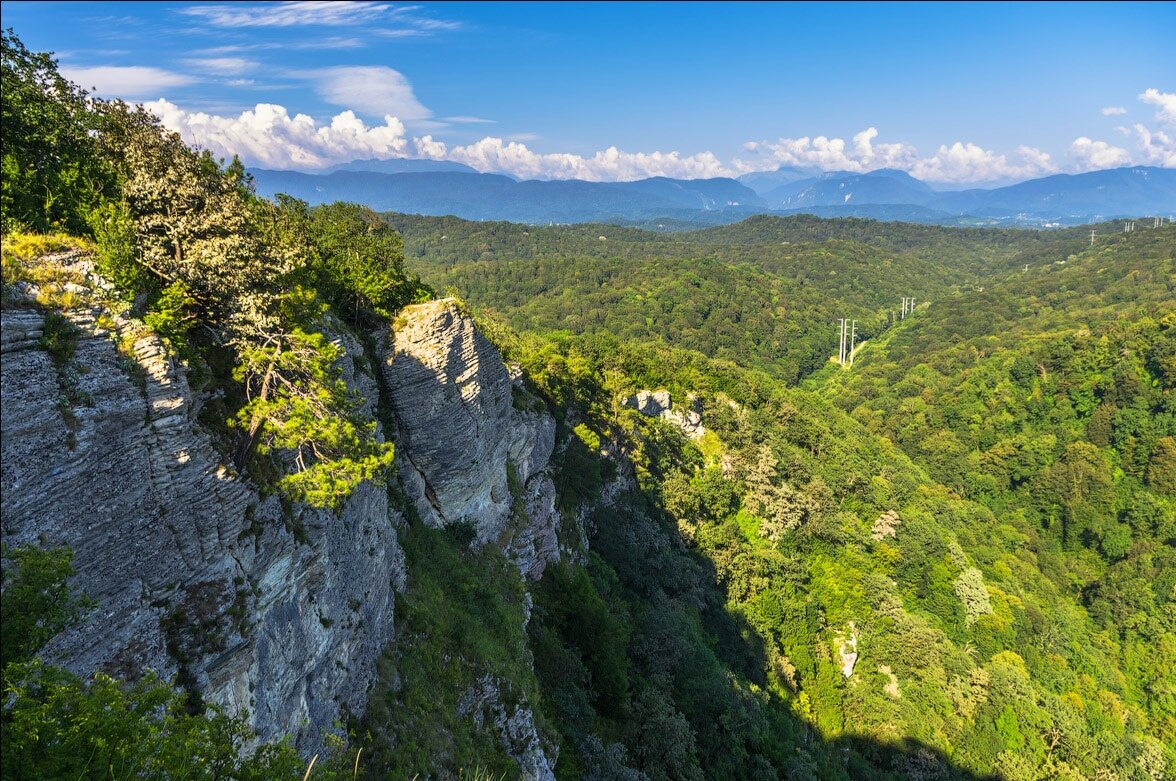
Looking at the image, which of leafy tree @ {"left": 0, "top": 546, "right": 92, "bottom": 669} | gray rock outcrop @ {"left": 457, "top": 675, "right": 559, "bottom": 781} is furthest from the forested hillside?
leafy tree @ {"left": 0, "top": 546, "right": 92, "bottom": 669}

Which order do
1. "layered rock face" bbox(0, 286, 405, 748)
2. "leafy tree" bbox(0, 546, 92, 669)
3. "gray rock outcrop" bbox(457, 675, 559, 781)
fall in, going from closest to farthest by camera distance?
"leafy tree" bbox(0, 546, 92, 669), "layered rock face" bbox(0, 286, 405, 748), "gray rock outcrop" bbox(457, 675, 559, 781)

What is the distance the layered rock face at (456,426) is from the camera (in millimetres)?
19562

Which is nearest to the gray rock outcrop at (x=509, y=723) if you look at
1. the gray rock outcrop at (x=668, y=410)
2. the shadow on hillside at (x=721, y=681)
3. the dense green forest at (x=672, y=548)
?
the dense green forest at (x=672, y=548)

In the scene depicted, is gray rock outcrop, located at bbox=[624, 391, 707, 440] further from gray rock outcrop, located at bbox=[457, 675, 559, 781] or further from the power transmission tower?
the power transmission tower

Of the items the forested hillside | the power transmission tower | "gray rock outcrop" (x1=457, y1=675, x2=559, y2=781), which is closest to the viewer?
"gray rock outcrop" (x1=457, y1=675, x2=559, y2=781)

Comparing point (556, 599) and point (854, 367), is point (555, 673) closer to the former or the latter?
point (556, 599)

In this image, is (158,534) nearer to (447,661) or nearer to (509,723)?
(447,661)

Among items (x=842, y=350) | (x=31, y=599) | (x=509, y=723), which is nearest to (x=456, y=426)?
(x=509, y=723)

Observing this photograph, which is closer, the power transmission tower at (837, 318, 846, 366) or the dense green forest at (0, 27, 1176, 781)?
the dense green forest at (0, 27, 1176, 781)

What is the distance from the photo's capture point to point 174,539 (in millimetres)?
9789

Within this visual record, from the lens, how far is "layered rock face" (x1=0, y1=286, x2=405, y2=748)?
26.9 ft

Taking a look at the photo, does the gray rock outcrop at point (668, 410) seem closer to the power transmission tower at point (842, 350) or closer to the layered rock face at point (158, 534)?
the layered rock face at point (158, 534)

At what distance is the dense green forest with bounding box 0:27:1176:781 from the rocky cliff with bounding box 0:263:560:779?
55cm

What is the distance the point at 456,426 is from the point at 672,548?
953 inches
